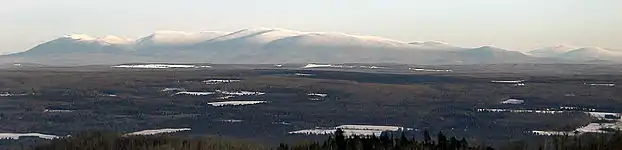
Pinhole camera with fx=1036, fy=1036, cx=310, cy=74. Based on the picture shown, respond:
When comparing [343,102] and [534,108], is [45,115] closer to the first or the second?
[343,102]

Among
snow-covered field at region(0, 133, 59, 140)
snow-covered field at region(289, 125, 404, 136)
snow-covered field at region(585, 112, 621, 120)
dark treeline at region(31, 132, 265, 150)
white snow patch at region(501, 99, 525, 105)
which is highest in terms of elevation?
dark treeline at region(31, 132, 265, 150)

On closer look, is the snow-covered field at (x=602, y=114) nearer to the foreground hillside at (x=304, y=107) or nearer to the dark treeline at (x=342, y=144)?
the foreground hillside at (x=304, y=107)

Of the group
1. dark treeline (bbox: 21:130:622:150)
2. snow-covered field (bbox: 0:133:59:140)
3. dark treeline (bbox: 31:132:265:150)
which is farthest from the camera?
snow-covered field (bbox: 0:133:59:140)

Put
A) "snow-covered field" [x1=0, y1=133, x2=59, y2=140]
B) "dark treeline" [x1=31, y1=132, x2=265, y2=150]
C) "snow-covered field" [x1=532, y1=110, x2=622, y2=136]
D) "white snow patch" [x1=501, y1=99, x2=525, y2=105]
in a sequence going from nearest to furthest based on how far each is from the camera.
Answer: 1. "dark treeline" [x1=31, y1=132, x2=265, y2=150]
2. "snow-covered field" [x1=532, y1=110, x2=622, y2=136]
3. "snow-covered field" [x1=0, y1=133, x2=59, y2=140]
4. "white snow patch" [x1=501, y1=99, x2=525, y2=105]

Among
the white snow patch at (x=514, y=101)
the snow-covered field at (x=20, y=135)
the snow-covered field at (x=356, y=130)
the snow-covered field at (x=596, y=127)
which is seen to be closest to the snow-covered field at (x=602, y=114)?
the snow-covered field at (x=596, y=127)

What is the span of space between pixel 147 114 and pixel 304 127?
12579 mm

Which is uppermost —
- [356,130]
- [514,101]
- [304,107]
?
[514,101]

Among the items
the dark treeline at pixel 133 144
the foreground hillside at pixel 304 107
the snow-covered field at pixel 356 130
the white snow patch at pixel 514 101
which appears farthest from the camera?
the white snow patch at pixel 514 101

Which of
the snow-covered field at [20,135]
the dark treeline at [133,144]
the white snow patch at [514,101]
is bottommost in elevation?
the snow-covered field at [20,135]

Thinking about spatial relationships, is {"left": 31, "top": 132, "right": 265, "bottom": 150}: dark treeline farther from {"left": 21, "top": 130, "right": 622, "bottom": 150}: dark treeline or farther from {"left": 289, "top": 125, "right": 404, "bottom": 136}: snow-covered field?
{"left": 289, "top": 125, "right": 404, "bottom": 136}: snow-covered field

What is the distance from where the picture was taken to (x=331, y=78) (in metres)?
105

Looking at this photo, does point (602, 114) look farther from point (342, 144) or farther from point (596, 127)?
point (342, 144)

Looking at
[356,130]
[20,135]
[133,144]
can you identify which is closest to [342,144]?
Result: [133,144]

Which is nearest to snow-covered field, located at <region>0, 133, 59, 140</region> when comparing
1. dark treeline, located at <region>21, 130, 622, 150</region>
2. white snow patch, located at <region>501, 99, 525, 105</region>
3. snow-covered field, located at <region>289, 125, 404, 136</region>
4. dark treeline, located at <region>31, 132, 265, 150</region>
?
dark treeline, located at <region>21, 130, 622, 150</region>
